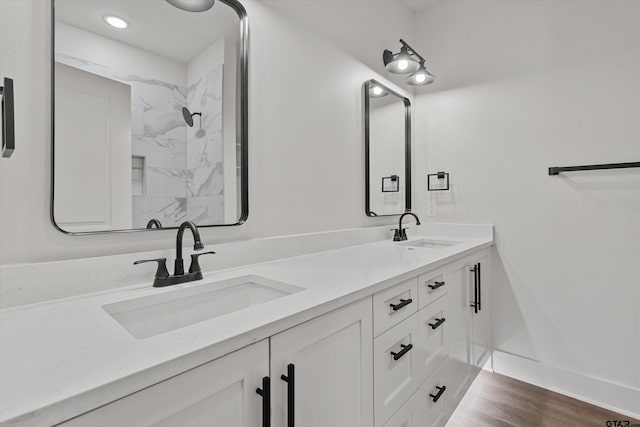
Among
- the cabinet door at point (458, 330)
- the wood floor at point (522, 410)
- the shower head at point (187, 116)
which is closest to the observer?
the shower head at point (187, 116)

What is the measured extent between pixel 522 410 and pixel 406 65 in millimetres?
2123

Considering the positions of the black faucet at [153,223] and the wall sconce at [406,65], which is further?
the wall sconce at [406,65]

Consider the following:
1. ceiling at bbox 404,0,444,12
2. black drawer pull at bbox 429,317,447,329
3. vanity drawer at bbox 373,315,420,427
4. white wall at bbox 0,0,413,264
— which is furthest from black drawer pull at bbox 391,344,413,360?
ceiling at bbox 404,0,444,12

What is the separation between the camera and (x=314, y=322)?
0.76 metres

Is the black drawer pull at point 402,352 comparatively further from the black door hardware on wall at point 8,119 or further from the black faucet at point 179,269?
the black door hardware on wall at point 8,119

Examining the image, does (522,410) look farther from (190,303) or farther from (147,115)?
(147,115)

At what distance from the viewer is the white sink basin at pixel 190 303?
0.83 m

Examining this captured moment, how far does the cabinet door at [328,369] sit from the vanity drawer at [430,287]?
0.38 m

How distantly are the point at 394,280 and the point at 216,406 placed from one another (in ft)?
2.14

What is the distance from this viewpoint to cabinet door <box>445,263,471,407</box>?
149 centimetres

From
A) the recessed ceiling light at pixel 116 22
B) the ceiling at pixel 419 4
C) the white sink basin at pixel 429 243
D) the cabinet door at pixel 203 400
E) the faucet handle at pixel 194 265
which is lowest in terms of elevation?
the cabinet door at pixel 203 400

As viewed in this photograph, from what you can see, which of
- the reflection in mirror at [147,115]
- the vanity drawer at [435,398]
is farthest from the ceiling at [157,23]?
the vanity drawer at [435,398]

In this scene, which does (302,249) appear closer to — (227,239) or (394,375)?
(227,239)

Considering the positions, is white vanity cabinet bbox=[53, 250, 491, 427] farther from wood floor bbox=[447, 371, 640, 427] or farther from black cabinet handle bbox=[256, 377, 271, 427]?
wood floor bbox=[447, 371, 640, 427]
